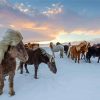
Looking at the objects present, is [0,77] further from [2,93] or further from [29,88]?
[29,88]

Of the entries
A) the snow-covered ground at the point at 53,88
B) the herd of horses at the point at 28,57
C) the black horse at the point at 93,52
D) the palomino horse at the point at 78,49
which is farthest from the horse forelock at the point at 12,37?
the black horse at the point at 93,52

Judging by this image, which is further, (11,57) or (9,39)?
(11,57)

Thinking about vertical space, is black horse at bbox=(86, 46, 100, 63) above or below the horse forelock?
below

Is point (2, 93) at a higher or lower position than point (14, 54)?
lower

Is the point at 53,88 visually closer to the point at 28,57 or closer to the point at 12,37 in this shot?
the point at 28,57

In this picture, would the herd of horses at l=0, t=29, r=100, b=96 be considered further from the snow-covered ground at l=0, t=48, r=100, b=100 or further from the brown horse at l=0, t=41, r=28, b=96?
the snow-covered ground at l=0, t=48, r=100, b=100

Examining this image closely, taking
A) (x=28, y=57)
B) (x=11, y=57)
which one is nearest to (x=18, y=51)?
(x=11, y=57)

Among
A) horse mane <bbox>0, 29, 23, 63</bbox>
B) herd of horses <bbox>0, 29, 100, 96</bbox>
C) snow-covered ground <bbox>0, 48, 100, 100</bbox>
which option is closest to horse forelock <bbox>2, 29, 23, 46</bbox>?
horse mane <bbox>0, 29, 23, 63</bbox>

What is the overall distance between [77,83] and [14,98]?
3.71 metres

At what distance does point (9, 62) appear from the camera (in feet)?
33.5

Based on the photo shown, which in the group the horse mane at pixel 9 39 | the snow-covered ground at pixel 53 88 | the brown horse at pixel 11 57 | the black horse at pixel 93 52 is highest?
the horse mane at pixel 9 39

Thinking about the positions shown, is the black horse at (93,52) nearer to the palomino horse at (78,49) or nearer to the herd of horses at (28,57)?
the herd of horses at (28,57)

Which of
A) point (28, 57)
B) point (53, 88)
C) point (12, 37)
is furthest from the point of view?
point (28, 57)

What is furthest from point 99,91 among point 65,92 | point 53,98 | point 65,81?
point 65,81
